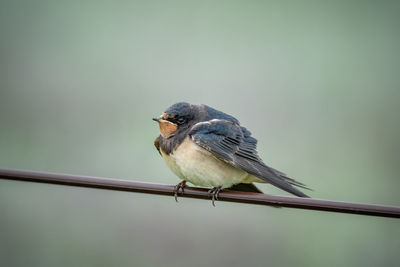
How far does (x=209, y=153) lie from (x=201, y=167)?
0.11 meters

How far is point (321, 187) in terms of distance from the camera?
20.2 ft

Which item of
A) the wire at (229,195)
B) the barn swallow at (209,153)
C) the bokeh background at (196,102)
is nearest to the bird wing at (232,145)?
the barn swallow at (209,153)

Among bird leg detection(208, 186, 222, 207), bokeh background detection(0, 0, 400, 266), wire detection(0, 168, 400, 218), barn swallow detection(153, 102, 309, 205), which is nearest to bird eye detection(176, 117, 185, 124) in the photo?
barn swallow detection(153, 102, 309, 205)

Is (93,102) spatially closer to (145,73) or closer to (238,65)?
(145,73)

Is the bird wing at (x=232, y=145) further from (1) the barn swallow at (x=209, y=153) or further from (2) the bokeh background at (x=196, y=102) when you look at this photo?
(2) the bokeh background at (x=196, y=102)

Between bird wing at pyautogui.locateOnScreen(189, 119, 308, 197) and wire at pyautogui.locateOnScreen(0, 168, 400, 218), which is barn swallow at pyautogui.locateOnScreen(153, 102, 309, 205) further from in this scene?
wire at pyautogui.locateOnScreen(0, 168, 400, 218)

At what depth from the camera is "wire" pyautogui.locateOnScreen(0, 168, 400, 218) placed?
2.03 metres

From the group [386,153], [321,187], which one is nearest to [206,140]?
[321,187]

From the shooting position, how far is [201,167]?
3086 millimetres

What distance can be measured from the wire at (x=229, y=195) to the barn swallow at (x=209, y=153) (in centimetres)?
52

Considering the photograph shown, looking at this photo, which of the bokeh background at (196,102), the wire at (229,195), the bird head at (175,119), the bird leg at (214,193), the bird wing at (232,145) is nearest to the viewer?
the wire at (229,195)

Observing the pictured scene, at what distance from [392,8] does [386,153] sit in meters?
4.84

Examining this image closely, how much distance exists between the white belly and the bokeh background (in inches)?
88.2

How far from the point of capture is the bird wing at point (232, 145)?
2.97 metres
